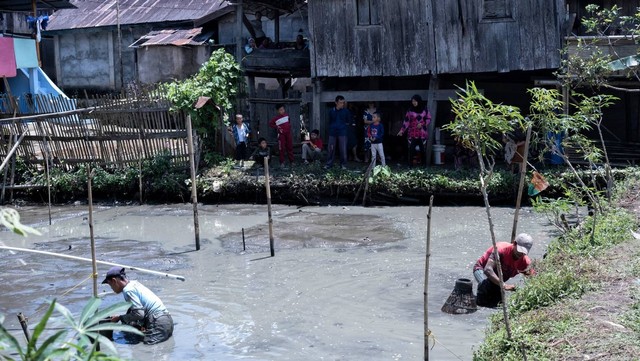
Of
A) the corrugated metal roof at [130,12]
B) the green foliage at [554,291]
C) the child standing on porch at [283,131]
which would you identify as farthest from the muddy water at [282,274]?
the corrugated metal roof at [130,12]

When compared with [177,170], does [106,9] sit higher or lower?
higher

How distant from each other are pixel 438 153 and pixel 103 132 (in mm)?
7966

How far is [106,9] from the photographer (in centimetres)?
2889

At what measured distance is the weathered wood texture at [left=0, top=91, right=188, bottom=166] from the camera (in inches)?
765

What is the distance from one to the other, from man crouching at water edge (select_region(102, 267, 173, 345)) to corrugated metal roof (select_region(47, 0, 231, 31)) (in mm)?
17107

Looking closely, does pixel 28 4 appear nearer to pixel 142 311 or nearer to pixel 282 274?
pixel 282 274

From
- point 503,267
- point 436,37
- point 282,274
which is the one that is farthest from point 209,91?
point 503,267

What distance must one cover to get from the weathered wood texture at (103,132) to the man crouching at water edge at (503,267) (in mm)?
10563

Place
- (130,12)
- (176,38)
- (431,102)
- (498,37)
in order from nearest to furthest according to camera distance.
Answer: (498,37)
(431,102)
(176,38)
(130,12)

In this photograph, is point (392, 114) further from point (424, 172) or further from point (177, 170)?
point (177, 170)

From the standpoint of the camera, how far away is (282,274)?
42.1 ft

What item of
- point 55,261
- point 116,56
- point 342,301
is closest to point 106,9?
point 116,56

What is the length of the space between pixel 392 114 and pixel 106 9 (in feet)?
40.5

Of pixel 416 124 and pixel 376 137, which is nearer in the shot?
pixel 376 137
